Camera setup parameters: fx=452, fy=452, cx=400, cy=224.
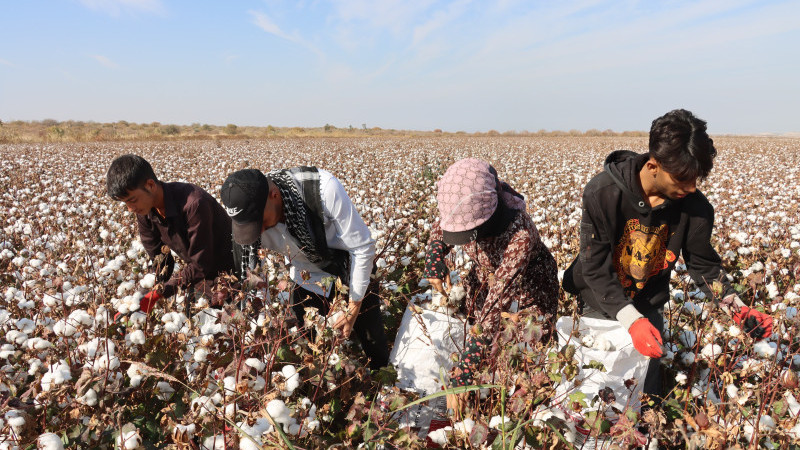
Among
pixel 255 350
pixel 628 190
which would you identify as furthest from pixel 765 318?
pixel 255 350

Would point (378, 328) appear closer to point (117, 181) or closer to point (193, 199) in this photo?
point (193, 199)

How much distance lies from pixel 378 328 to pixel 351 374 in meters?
0.84

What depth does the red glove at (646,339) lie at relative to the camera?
5.96 ft

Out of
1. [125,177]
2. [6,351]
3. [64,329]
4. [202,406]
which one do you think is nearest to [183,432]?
[202,406]

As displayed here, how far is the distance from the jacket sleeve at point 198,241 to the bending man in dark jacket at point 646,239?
6.96 feet

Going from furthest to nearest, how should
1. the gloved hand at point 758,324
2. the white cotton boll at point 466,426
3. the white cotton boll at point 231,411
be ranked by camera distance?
the gloved hand at point 758,324, the white cotton boll at point 466,426, the white cotton boll at point 231,411

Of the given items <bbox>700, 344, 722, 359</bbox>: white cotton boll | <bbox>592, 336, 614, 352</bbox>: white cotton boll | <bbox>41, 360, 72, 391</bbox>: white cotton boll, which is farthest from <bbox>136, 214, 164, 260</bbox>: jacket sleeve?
<bbox>700, 344, 722, 359</bbox>: white cotton boll

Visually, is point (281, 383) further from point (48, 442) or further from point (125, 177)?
point (125, 177)

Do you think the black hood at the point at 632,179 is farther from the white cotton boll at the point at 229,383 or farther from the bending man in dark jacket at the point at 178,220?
the bending man in dark jacket at the point at 178,220

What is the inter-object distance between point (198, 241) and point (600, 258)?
225 cm

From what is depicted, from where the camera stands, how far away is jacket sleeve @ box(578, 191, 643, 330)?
2134mm

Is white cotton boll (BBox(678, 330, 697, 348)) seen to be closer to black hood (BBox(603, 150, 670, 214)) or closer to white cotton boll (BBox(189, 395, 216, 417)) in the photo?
black hood (BBox(603, 150, 670, 214))

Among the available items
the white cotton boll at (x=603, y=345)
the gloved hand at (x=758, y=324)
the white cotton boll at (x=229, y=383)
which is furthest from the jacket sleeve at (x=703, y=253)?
the white cotton boll at (x=229, y=383)

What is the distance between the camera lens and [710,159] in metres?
1.75
